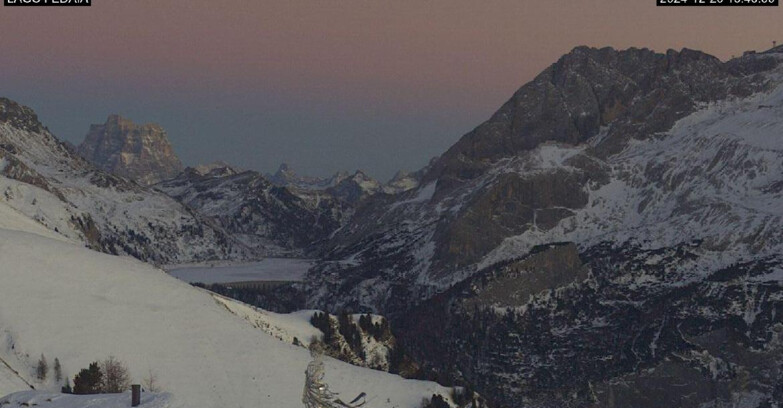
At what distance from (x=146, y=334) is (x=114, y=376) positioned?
20.3 meters

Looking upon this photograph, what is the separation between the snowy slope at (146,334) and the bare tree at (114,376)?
77.0 inches

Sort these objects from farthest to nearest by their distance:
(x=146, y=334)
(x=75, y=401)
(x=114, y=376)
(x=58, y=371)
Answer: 1. (x=146, y=334)
2. (x=58, y=371)
3. (x=114, y=376)
4. (x=75, y=401)

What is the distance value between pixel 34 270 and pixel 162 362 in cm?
3638

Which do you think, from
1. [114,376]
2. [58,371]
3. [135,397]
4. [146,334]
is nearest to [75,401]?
[135,397]

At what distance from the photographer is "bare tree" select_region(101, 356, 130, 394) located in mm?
133250

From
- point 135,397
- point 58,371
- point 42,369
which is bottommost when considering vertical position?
point 58,371

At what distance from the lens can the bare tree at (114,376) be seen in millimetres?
133250

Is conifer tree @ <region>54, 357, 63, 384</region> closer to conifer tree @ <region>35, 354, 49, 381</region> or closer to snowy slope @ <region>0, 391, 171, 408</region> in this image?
conifer tree @ <region>35, 354, 49, 381</region>

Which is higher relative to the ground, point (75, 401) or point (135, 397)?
point (75, 401)

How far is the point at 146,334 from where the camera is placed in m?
156

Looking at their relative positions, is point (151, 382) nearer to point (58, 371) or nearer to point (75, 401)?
point (58, 371)

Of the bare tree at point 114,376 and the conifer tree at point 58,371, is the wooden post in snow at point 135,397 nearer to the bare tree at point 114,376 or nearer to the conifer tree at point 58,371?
the bare tree at point 114,376

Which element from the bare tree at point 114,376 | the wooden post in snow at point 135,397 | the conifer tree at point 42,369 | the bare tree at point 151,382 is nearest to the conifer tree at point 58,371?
the conifer tree at point 42,369

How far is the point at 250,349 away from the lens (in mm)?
162000
